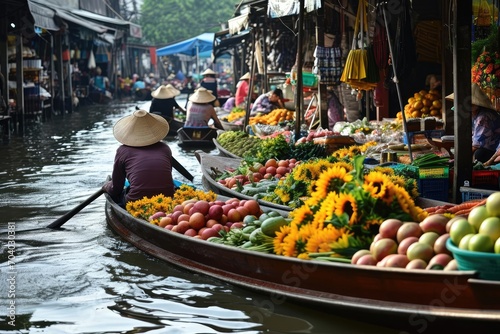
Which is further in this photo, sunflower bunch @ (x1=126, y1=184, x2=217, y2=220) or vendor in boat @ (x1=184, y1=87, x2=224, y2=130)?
vendor in boat @ (x1=184, y1=87, x2=224, y2=130)

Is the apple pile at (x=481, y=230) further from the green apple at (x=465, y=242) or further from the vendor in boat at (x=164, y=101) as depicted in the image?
the vendor in boat at (x=164, y=101)

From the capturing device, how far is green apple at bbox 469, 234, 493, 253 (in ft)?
14.1

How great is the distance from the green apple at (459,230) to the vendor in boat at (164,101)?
44.5 ft

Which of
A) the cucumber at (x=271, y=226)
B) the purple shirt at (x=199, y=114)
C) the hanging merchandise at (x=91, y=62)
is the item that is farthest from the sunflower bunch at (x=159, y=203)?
the hanging merchandise at (x=91, y=62)

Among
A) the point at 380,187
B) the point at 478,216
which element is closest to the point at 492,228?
the point at 478,216

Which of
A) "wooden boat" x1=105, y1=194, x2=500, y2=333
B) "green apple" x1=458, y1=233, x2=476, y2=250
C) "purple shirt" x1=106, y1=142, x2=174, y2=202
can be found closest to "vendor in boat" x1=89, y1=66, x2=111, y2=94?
"purple shirt" x1=106, y1=142, x2=174, y2=202

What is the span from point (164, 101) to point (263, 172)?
896 centimetres

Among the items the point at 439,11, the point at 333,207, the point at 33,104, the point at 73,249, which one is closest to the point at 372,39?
the point at 439,11

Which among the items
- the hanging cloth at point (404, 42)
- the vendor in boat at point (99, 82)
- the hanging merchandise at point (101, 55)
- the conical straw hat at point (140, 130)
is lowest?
the conical straw hat at point (140, 130)

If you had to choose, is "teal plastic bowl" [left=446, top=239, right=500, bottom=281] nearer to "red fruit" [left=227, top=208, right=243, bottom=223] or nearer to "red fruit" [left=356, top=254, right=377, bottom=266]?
"red fruit" [left=356, top=254, right=377, bottom=266]

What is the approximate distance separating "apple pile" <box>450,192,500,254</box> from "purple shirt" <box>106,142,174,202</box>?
4.06 metres

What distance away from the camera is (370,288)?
15.7 feet

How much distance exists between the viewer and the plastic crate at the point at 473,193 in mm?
6863

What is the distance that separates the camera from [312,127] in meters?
13.4
